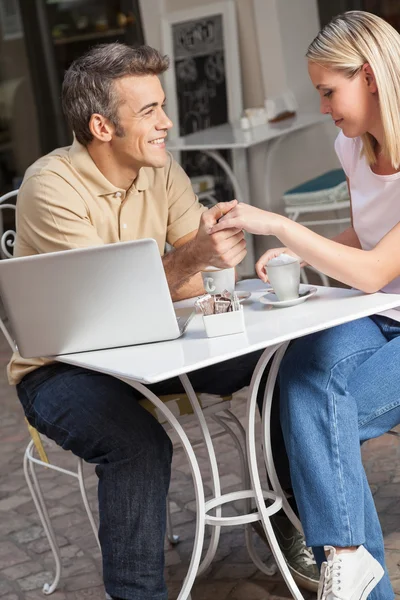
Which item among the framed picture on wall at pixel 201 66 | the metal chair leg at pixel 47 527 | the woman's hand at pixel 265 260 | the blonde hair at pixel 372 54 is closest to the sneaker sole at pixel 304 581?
the metal chair leg at pixel 47 527

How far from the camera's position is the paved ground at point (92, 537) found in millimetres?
2787

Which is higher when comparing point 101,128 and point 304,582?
point 101,128

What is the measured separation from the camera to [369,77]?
2.40 m

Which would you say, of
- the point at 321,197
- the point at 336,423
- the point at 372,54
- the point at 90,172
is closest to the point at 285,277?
the point at 336,423

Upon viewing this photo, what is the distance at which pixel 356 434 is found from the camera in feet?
7.45

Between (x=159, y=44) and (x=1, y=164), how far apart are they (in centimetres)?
268

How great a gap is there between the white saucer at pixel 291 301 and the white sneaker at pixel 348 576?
0.54 metres

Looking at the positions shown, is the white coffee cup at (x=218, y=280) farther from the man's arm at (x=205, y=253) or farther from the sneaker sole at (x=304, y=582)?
the sneaker sole at (x=304, y=582)

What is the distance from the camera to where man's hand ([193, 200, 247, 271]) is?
234 cm

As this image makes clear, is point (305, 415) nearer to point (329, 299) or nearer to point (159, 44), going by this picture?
point (329, 299)

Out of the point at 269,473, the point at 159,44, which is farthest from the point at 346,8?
the point at 269,473

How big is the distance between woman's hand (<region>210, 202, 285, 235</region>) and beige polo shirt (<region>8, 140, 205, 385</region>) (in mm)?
419

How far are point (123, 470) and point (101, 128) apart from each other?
913 mm

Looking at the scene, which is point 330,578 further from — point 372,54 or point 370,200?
point 372,54
